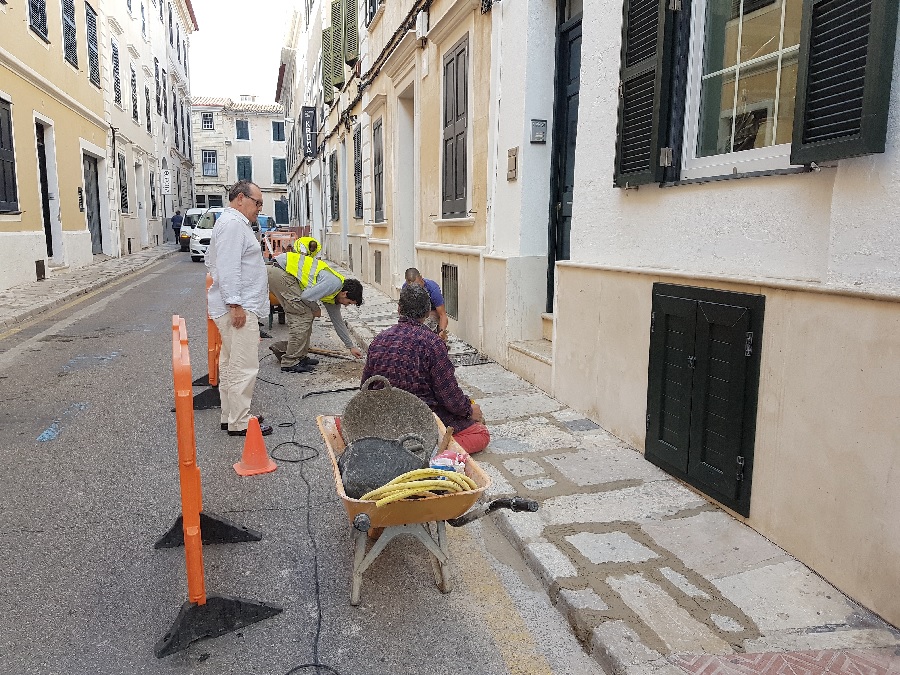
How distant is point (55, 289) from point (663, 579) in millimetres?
13381

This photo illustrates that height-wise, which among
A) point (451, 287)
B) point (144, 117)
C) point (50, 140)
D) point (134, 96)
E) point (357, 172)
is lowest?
point (451, 287)

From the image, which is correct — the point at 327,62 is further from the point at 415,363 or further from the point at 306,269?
the point at 415,363

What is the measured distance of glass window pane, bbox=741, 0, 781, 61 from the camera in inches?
138

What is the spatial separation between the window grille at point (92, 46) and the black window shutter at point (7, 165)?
6.82m

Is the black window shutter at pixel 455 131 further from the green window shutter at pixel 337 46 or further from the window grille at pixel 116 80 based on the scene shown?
the window grille at pixel 116 80

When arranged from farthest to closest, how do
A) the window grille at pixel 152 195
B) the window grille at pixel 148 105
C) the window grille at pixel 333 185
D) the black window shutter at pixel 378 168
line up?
the window grille at pixel 152 195, the window grille at pixel 148 105, the window grille at pixel 333 185, the black window shutter at pixel 378 168

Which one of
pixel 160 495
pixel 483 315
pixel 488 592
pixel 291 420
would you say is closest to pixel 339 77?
pixel 483 315

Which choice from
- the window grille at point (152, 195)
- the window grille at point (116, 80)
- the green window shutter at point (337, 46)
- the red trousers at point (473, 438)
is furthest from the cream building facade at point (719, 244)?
the window grille at point (152, 195)

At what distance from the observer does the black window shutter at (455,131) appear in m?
8.38

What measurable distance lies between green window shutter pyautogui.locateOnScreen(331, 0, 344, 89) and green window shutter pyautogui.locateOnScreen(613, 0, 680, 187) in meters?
15.1

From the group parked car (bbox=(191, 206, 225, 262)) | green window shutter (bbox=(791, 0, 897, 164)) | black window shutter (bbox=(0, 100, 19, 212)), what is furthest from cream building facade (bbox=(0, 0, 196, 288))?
green window shutter (bbox=(791, 0, 897, 164))

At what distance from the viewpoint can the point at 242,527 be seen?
343 cm

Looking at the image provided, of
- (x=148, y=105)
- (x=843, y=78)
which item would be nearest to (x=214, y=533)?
(x=843, y=78)

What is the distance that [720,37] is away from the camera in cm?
396
